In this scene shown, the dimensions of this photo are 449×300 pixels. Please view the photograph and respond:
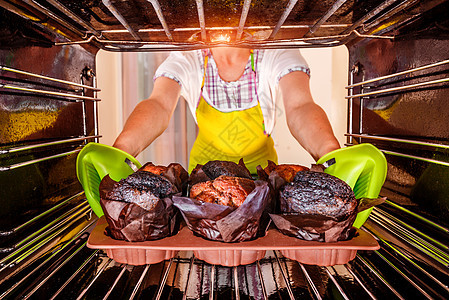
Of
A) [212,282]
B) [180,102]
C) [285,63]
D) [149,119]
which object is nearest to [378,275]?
[212,282]

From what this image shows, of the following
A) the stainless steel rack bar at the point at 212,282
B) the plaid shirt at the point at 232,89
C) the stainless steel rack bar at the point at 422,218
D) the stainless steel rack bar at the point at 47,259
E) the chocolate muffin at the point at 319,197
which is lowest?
the stainless steel rack bar at the point at 212,282

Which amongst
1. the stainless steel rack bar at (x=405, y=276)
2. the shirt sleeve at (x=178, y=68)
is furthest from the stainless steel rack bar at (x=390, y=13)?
the shirt sleeve at (x=178, y=68)

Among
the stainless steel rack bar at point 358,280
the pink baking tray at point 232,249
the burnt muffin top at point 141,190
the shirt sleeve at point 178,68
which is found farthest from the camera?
the shirt sleeve at point 178,68

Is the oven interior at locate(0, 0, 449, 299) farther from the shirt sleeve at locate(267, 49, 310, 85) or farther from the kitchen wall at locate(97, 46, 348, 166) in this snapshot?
the kitchen wall at locate(97, 46, 348, 166)

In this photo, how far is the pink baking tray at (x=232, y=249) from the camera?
875mm

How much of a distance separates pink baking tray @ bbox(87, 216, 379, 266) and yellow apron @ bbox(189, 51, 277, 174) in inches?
51.6

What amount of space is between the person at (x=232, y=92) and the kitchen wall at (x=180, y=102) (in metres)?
0.91

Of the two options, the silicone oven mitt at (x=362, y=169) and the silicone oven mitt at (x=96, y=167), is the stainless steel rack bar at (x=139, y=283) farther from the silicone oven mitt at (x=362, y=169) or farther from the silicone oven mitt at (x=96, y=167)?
the silicone oven mitt at (x=362, y=169)

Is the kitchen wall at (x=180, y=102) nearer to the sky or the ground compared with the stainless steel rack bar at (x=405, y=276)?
nearer to the sky

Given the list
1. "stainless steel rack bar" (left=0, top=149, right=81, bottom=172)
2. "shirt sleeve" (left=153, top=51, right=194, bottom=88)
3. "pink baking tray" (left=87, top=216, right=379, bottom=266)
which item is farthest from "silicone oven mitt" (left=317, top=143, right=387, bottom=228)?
"shirt sleeve" (left=153, top=51, right=194, bottom=88)

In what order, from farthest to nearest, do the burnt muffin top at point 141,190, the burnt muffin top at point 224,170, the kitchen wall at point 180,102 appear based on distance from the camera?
the kitchen wall at point 180,102, the burnt muffin top at point 224,170, the burnt muffin top at point 141,190

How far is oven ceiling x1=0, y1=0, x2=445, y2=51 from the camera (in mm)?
949

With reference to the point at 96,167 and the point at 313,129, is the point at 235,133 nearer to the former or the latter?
the point at 313,129

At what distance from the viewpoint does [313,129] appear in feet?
5.21
